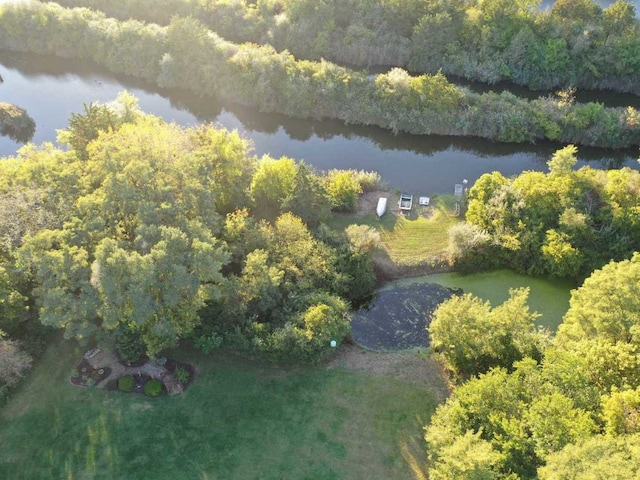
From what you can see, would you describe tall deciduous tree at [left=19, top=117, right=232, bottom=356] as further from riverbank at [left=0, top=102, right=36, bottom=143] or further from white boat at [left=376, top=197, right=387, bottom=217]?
riverbank at [left=0, top=102, right=36, bottom=143]

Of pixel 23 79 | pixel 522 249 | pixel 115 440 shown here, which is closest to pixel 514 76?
pixel 522 249

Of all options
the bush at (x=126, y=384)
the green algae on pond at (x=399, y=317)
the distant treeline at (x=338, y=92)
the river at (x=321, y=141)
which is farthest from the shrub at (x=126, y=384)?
the distant treeline at (x=338, y=92)

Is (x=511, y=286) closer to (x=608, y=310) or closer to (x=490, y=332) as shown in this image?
(x=608, y=310)

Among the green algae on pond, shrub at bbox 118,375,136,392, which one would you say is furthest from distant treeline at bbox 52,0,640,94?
shrub at bbox 118,375,136,392

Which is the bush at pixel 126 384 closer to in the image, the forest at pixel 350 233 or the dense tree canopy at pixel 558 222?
the forest at pixel 350 233

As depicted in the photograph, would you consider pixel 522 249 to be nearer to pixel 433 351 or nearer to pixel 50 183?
pixel 433 351
